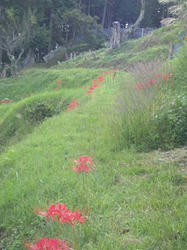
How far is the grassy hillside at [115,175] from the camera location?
8.59ft

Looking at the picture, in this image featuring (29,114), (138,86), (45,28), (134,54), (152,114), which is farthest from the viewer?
(45,28)

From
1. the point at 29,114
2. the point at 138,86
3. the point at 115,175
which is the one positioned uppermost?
the point at 138,86

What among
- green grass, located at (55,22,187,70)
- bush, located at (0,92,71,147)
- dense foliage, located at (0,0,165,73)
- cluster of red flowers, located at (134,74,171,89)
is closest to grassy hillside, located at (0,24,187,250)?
cluster of red flowers, located at (134,74,171,89)

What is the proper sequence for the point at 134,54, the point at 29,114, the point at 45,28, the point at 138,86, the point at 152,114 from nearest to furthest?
the point at 152,114
the point at 138,86
the point at 29,114
the point at 134,54
the point at 45,28

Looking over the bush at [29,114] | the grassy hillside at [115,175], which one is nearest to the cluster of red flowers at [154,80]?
the grassy hillside at [115,175]

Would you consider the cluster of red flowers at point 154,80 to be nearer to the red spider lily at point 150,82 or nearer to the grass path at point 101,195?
the red spider lily at point 150,82

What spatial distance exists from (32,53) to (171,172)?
90.7 feet

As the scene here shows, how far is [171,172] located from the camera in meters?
3.42

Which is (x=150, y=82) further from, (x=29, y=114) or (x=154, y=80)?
(x=29, y=114)

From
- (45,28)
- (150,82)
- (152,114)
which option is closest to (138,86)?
(150,82)

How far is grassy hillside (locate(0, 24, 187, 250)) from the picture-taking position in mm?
2619

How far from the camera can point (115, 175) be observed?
370 cm

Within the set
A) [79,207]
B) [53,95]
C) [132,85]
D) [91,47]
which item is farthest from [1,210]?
[91,47]

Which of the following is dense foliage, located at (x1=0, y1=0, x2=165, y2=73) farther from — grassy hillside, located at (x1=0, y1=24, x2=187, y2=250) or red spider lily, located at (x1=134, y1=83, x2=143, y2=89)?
red spider lily, located at (x1=134, y1=83, x2=143, y2=89)
